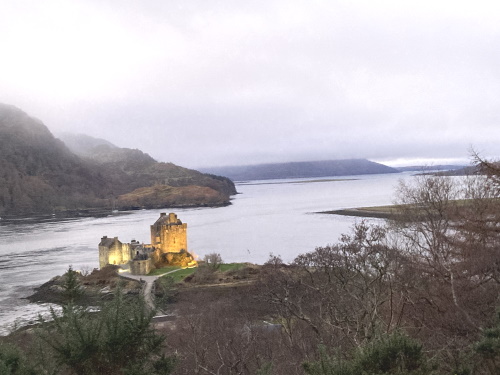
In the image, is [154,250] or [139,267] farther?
[154,250]

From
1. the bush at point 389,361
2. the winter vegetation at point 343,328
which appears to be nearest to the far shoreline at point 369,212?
the winter vegetation at point 343,328

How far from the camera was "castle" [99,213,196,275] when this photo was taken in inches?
1870

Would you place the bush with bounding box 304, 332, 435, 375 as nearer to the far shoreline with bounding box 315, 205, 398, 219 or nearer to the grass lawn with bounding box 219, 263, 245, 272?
the grass lawn with bounding box 219, 263, 245, 272

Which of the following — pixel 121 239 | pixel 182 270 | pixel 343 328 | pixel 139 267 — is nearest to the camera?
pixel 343 328

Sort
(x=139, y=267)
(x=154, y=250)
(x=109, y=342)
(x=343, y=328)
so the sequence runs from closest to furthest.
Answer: (x=109, y=342)
(x=343, y=328)
(x=139, y=267)
(x=154, y=250)

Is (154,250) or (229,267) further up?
(154,250)

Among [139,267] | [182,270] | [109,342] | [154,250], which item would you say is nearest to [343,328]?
[109,342]

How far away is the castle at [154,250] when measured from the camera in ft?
156

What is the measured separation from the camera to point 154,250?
5178 centimetres

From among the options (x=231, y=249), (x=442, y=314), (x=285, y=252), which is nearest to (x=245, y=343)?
(x=442, y=314)

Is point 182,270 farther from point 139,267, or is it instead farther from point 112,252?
point 112,252

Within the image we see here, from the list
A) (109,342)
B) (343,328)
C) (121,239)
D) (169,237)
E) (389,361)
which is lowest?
(121,239)

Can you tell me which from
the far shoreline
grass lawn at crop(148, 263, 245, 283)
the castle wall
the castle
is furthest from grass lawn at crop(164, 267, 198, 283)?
the far shoreline

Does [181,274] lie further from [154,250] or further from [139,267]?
[154,250]
